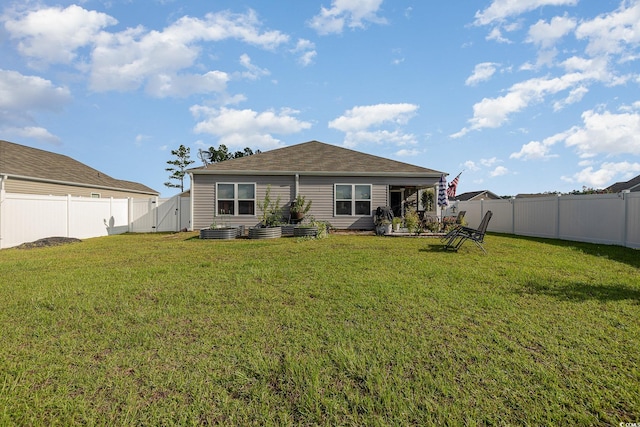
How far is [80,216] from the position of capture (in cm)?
1262

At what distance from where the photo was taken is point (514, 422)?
1.81 metres

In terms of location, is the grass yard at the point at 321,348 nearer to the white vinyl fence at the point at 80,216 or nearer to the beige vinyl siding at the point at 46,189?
the white vinyl fence at the point at 80,216

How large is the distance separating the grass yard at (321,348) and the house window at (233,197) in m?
8.79

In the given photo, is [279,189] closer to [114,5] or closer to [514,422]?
[114,5]

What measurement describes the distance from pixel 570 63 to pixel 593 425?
1219cm

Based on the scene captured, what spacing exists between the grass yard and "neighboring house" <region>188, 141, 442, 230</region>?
876cm

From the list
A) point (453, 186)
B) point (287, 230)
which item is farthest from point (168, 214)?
point (453, 186)

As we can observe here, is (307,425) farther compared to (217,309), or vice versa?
(217,309)

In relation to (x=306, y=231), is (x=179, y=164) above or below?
above

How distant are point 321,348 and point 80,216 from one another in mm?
14680

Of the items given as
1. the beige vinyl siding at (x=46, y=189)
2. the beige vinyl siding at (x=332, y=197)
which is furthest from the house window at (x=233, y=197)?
the beige vinyl siding at (x=46, y=189)

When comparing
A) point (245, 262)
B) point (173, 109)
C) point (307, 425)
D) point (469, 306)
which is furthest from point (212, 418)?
point (173, 109)

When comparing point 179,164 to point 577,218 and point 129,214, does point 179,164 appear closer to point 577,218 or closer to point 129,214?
point 129,214

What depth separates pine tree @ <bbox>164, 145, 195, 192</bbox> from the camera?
1549 inches
